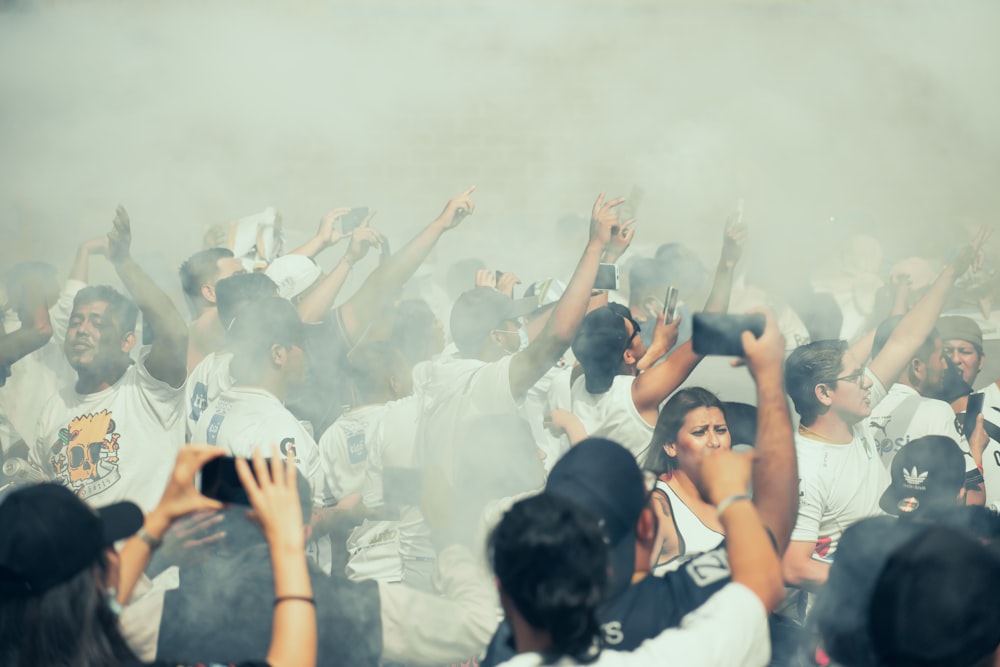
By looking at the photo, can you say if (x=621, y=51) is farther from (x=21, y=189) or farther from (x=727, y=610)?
(x=727, y=610)

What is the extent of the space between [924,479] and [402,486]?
1.37 m

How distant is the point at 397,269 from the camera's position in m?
2.92

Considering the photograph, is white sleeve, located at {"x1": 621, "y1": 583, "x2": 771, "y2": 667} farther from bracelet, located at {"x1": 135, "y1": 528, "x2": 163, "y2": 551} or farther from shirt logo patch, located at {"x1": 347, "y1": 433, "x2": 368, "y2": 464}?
shirt logo patch, located at {"x1": 347, "y1": 433, "x2": 368, "y2": 464}

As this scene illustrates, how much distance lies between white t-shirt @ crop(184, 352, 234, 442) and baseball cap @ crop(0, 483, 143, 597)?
1.24m

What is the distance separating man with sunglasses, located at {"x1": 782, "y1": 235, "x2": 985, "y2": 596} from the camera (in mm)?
2389

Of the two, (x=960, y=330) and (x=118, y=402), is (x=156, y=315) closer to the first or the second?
(x=118, y=402)

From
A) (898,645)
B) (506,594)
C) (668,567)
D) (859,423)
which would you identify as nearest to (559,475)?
(506,594)

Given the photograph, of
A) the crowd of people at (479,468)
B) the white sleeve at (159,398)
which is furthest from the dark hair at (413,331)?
the white sleeve at (159,398)

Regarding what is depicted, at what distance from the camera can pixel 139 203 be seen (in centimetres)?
349

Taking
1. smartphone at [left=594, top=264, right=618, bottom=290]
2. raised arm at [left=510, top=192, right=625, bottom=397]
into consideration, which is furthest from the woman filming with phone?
smartphone at [left=594, top=264, right=618, bottom=290]

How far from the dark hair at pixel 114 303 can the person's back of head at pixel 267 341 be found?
40 centimetres

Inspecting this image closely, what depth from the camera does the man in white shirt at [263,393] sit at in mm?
2373

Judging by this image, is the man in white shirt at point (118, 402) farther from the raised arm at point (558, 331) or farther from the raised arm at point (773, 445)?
the raised arm at point (773, 445)

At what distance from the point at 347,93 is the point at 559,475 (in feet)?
7.85
